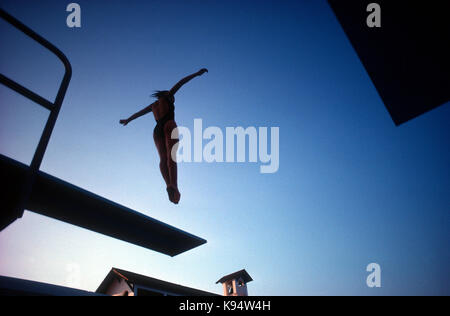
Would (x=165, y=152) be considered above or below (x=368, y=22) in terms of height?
below

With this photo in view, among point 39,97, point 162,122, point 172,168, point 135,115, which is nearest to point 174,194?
point 172,168

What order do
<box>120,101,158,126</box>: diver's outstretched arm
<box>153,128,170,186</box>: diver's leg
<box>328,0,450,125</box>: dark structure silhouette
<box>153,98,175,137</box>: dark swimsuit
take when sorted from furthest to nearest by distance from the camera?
<box>120,101,158,126</box>: diver's outstretched arm
<box>153,98,175,137</box>: dark swimsuit
<box>153,128,170,186</box>: diver's leg
<box>328,0,450,125</box>: dark structure silhouette

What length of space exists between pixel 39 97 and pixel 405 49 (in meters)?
3.58

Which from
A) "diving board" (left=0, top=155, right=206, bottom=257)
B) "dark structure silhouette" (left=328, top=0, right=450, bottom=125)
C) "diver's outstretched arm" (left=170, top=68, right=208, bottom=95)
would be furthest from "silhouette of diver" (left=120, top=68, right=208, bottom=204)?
"dark structure silhouette" (left=328, top=0, right=450, bottom=125)

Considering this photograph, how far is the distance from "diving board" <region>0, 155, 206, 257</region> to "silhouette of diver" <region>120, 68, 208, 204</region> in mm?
504

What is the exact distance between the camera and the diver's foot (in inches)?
119

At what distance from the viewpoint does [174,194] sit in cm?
303

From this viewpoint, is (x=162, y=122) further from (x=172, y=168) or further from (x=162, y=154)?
(x=172, y=168)

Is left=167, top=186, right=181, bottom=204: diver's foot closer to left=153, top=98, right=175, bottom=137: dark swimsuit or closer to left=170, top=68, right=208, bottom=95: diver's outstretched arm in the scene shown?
left=153, top=98, right=175, bottom=137: dark swimsuit

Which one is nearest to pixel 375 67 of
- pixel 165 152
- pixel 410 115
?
pixel 410 115
